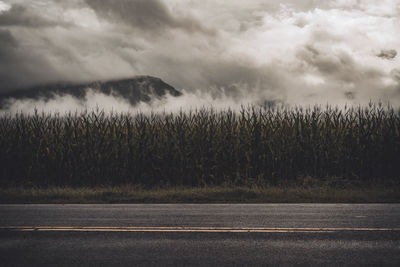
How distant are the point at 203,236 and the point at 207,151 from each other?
28.0ft

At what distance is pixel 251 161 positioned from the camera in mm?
14812

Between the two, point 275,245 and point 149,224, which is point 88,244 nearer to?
point 149,224

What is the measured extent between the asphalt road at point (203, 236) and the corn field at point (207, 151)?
5.38m

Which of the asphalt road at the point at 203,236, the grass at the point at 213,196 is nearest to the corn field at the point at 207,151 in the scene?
the grass at the point at 213,196

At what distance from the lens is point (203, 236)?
6.33 m

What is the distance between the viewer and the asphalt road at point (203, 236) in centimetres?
510

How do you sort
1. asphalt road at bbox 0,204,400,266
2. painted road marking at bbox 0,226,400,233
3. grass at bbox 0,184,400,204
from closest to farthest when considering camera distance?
asphalt road at bbox 0,204,400,266, painted road marking at bbox 0,226,400,233, grass at bbox 0,184,400,204

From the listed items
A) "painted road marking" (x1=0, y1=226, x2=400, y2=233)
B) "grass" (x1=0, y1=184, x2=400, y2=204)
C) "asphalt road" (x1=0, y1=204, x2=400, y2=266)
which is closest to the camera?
"asphalt road" (x1=0, y1=204, x2=400, y2=266)

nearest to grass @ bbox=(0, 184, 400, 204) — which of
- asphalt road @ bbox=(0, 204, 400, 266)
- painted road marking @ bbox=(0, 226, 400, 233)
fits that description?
asphalt road @ bbox=(0, 204, 400, 266)

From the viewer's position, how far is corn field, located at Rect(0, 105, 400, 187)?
14.7 metres

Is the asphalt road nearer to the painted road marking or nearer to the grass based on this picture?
the painted road marking

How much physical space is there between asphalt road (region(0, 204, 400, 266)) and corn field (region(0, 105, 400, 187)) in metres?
5.38

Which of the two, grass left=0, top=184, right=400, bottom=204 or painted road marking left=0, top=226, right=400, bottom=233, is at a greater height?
painted road marking left=0, top=226, right=400, bottom=233

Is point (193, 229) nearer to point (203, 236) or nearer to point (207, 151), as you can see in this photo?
point (203, 236)
